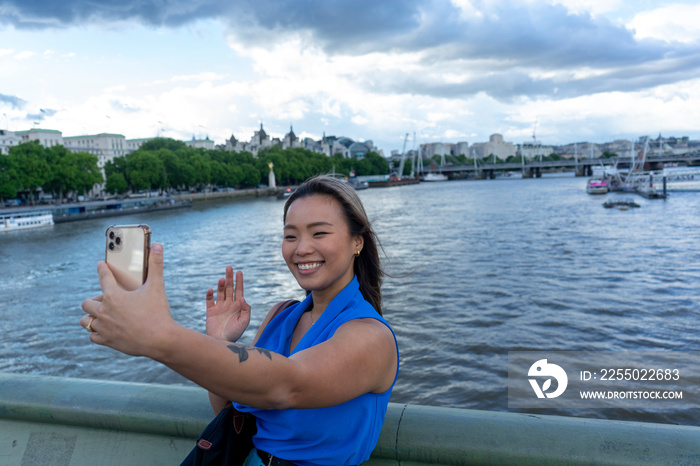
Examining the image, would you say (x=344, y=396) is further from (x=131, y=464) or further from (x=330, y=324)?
(x=131, y=464)

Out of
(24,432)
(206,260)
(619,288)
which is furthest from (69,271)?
(24,432)

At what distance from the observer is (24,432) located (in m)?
2.03

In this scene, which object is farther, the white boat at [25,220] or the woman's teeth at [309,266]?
the white boat at [25,220]

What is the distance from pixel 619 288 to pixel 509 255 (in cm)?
545

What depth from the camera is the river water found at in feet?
26.6

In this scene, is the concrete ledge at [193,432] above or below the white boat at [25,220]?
above

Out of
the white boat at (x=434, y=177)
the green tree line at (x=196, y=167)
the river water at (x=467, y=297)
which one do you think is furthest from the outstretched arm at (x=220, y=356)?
the white boat at (x=434, y=177)

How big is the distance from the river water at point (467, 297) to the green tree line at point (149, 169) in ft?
32.3

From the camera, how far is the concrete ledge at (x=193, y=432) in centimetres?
149

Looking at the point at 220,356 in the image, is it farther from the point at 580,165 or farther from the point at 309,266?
the point at 580,165

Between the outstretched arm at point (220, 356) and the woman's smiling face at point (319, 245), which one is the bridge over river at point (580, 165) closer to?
the woman's smiling face at point (319, 245)

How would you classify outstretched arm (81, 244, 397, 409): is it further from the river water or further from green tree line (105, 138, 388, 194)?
green tree line (105, 138, 388, 194)

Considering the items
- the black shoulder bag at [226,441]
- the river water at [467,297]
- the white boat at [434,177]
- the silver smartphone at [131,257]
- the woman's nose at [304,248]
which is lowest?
the river water at [467,297]

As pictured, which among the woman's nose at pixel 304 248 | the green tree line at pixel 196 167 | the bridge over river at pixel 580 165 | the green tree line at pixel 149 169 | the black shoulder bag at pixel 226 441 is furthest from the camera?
the bridge over river at pixel 580 165
